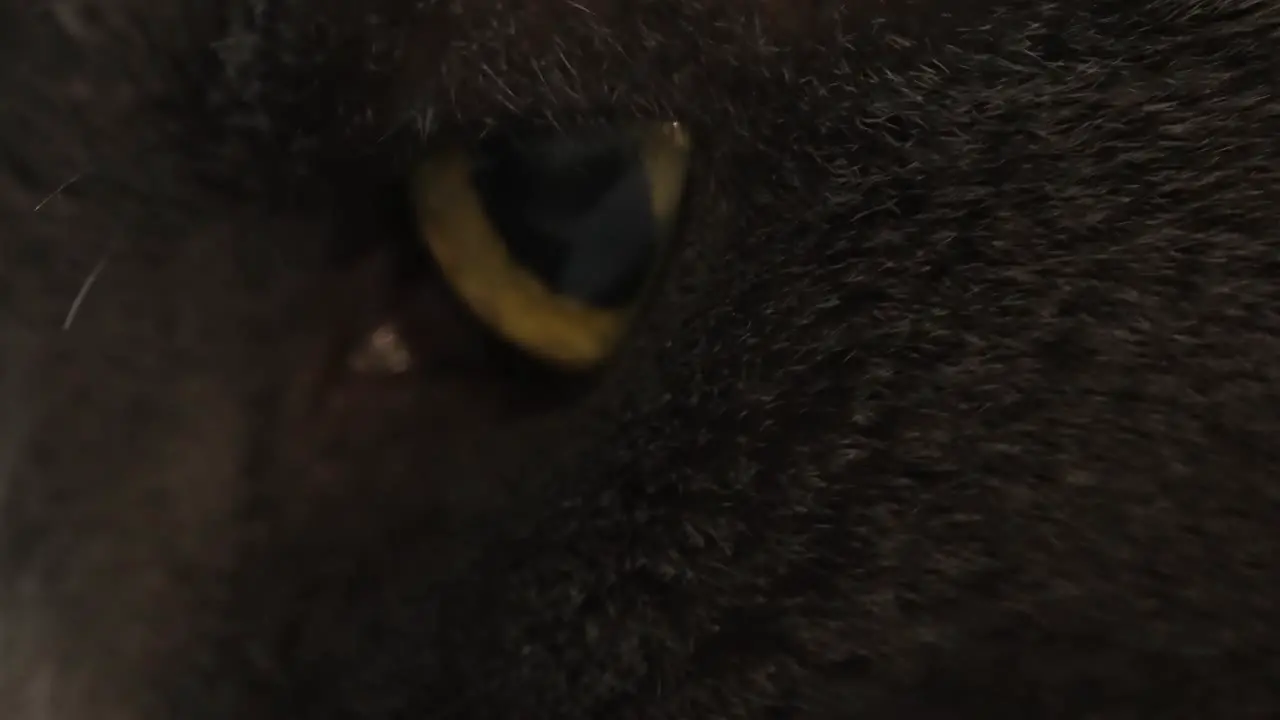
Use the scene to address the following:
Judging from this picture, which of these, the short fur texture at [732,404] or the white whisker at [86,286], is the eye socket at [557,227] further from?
the white whisker at [86,286]

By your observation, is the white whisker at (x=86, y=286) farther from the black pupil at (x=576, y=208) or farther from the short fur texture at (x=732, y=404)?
the black pupil at (x=576, y=208)

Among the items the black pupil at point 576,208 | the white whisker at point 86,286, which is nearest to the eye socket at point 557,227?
the black pupil at point 576,208

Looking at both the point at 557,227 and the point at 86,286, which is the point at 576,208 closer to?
the point at 557,227

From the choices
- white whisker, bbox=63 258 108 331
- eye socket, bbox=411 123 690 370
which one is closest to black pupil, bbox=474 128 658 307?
eye socket, bbox=411 123 690 370

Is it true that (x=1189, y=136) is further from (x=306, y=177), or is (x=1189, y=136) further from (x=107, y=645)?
(x=107, y=645)

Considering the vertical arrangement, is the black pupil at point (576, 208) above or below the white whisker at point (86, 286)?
above

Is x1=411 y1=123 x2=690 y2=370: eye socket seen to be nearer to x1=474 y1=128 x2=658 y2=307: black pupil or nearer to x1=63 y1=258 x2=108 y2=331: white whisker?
x1=474 y1=128 x2=658 y2=307: black pupil

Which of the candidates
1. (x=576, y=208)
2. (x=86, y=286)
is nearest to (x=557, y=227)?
(x=576, y=208)
